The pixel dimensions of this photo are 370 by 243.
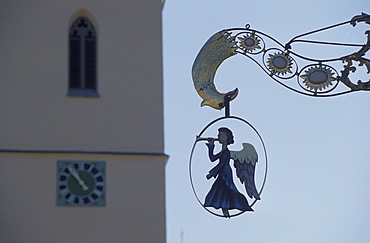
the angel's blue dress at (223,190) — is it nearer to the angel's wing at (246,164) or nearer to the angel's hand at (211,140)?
the angel's hand at (211,140)

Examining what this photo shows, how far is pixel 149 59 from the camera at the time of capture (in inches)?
842

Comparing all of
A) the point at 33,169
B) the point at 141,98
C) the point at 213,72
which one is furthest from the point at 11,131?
the point at 213,72

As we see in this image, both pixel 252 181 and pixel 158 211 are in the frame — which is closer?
pixel 158 211

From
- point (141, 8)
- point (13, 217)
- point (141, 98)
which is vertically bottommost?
point (13, 217)

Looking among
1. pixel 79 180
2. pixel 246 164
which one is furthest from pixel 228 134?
pixel 79 180

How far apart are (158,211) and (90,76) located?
2.28 meters

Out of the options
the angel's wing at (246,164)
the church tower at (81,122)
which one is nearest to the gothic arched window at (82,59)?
the church tower at (81,122)

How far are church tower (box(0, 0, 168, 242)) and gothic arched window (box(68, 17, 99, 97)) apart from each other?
15 millimetres

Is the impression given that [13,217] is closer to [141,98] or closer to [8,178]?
[8,178]

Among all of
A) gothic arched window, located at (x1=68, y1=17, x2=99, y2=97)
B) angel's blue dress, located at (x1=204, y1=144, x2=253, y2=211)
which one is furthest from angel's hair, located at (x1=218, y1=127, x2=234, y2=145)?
gothic arched window, located at (x1=68, y1=17, x2=99, y2=97)

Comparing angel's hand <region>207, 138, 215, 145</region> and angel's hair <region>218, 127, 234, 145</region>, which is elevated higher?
angel's hair <region>218, 127, 234, 145</region>

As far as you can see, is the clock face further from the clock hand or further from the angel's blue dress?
the angel's blue dress

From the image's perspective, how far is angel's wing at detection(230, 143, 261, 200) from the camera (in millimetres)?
22328

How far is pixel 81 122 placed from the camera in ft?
68.6
